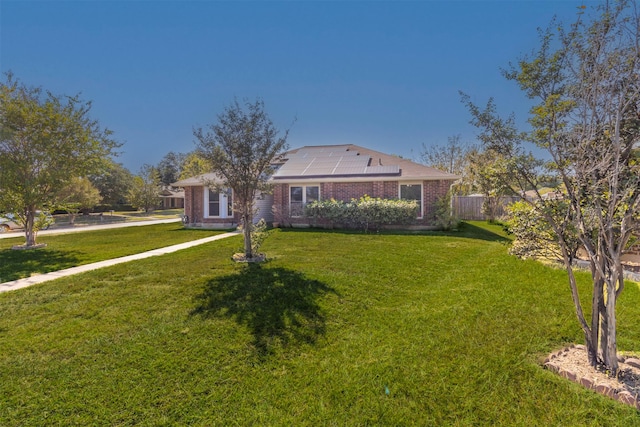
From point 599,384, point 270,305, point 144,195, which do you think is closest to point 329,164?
point 270,305

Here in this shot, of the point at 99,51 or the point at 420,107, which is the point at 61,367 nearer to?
the point at 99,51

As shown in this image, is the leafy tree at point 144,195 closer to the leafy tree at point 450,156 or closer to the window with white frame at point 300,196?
the window with white frame at point 300,196

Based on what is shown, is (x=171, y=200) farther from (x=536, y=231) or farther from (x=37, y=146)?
(x=536, y=231)

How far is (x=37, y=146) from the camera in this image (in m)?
10.2

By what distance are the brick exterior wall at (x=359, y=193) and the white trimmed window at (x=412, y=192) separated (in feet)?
0.70

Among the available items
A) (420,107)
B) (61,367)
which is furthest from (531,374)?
(420,107)

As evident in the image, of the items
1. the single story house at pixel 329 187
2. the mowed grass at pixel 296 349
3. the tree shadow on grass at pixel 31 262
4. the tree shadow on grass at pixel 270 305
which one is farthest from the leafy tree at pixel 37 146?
the tree shadow on grass at pixel 270 305

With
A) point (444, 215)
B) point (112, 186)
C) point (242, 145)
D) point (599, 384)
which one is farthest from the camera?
point (112, 186)

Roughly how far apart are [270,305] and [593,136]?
4.36m

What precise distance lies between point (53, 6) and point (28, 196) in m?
6.75

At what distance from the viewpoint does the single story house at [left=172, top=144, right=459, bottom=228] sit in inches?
564

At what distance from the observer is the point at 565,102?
2.87 m

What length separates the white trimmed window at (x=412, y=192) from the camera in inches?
574

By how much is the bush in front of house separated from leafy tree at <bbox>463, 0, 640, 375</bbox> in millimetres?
10308
